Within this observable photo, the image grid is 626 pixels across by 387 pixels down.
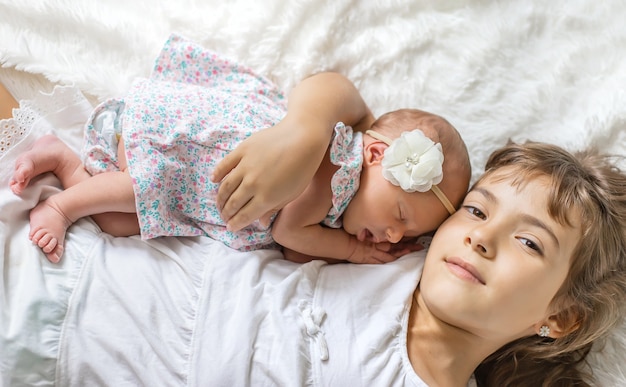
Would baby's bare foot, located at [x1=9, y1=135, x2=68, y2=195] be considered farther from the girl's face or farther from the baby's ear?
the baby's ear

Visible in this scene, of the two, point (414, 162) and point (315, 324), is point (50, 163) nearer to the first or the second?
point (315, 324)

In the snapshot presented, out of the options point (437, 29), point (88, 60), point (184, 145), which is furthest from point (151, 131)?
point (437, 29)

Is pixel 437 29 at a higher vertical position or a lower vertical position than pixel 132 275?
higher

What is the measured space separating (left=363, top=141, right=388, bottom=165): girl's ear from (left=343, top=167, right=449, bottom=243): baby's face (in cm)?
2

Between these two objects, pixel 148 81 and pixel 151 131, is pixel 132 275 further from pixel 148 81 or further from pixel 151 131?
pixel 148 81

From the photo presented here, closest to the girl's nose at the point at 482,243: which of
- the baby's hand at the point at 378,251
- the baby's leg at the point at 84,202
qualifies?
the baby's hand at the point at 378,251

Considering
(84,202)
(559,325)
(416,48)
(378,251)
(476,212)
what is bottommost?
(559,325)

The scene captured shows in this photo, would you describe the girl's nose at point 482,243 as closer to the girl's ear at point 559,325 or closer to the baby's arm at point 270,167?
the girl's ear at point 559,325

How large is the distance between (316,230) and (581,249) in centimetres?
56

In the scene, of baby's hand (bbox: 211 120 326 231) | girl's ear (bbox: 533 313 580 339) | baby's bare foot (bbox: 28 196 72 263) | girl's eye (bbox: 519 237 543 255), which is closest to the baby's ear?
girl's ear (bbox: 533 313 580 339)

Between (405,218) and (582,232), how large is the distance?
0.36 metres

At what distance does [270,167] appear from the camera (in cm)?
120

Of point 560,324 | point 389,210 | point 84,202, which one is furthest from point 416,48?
point 84,202

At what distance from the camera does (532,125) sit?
1.55m
